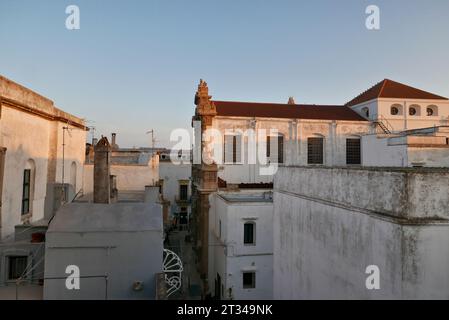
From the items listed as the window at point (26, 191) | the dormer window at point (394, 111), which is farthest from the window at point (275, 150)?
the window at point (26, 191)

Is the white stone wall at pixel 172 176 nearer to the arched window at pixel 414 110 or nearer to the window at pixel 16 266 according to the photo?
the arched window at pixel 414 110

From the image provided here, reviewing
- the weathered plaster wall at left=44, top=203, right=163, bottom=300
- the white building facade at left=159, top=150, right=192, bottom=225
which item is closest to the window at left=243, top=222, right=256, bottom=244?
the weathered plaster wall at left=44, top=203, right=163, bottom=300

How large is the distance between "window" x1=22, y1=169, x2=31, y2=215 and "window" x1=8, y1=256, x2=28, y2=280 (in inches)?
155

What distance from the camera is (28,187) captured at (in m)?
13.1

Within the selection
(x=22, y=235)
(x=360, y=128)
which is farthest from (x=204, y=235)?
(x=360, y=128)

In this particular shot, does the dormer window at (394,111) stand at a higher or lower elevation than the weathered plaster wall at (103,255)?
higher

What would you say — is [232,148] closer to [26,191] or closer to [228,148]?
[228,148]

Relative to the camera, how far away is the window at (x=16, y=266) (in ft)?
30.5

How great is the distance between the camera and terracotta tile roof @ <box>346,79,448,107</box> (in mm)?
29383

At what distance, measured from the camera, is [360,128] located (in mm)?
28141

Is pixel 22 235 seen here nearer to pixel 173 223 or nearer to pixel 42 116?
pixel 42 116

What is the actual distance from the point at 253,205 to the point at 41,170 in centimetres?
1009

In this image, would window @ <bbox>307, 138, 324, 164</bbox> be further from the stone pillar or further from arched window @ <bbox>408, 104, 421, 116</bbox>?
the stone pillar

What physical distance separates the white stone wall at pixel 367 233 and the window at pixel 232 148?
14509mm
